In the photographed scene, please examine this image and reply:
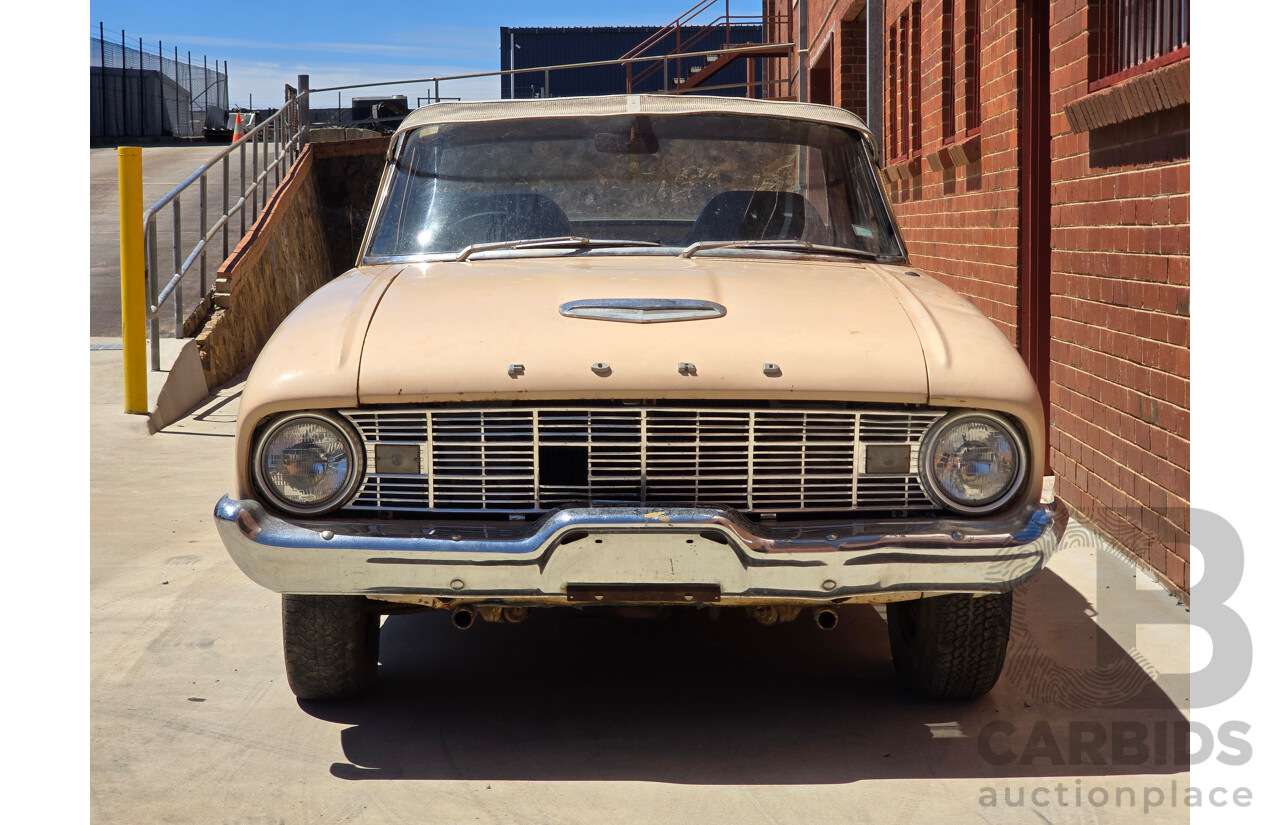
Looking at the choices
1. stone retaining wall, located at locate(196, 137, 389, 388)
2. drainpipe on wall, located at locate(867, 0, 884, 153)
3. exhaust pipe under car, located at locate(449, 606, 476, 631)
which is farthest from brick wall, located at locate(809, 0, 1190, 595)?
stone retaining wall, located at locate(196, 137, 389, 388)

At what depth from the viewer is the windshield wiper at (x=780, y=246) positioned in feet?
13.5

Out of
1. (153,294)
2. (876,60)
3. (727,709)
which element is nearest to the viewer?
(727,709)

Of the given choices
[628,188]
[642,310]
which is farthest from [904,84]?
[642,310]

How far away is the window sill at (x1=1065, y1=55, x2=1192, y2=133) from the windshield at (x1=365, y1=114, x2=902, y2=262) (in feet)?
3.63

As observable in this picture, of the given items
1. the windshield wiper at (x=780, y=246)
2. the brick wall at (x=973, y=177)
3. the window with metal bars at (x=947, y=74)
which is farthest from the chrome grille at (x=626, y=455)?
the window with metal bars at (x=947, y=74)

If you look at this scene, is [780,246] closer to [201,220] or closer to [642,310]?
[642,310]

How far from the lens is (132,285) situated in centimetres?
846

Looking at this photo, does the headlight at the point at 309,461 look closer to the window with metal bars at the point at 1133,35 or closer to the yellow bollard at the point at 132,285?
the window with metal bars at the point at 1133,35

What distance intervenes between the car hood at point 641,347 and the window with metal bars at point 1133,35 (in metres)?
2.03

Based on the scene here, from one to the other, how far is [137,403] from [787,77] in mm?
16114

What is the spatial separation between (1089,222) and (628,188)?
2.41 meters

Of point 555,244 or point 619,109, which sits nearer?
point 555,244

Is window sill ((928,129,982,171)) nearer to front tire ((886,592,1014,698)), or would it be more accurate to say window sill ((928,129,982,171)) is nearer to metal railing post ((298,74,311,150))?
front tire ((886,592,1014,698))
